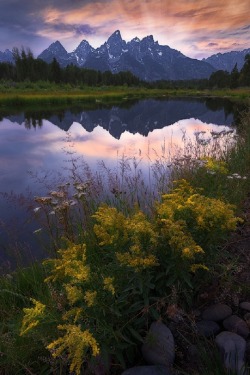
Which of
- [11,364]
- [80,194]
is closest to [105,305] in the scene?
[11,364]

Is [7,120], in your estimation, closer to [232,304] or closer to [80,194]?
[80,194]

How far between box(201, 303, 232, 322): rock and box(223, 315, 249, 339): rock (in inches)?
2.3

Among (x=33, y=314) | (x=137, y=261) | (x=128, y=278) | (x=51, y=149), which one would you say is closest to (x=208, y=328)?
(x=128, y=278)

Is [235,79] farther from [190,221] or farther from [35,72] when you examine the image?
[190,221]

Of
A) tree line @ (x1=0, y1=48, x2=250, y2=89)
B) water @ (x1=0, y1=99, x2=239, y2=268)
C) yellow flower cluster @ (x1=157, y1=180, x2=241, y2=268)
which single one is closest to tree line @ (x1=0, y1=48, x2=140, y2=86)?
tree line @ (x1=0, y1=48, x2=250, y2=89)

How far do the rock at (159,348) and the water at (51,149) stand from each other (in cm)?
300

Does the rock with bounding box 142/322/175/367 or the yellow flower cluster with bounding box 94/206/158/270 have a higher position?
the yellow flower cluster with bounding box 94/206/158/270

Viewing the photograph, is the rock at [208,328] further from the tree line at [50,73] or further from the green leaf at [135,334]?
the tree line at [50,73]

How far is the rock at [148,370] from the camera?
2494mm

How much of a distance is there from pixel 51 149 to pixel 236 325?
15151 mm

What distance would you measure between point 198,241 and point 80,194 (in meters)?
2.23

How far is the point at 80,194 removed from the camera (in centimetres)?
482

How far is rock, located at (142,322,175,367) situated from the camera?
2.62m

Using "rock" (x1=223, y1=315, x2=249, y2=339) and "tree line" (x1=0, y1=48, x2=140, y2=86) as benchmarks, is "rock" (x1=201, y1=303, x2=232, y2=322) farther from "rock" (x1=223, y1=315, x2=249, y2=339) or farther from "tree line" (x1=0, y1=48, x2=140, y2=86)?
"tree line" (x1=0, y1=48, x2=140, y2=86)
